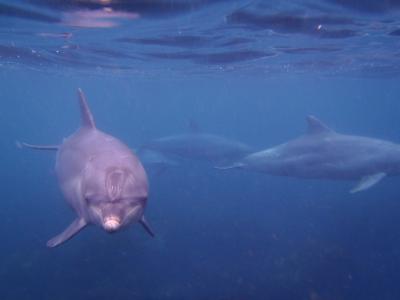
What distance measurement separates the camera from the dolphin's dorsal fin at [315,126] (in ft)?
48.5

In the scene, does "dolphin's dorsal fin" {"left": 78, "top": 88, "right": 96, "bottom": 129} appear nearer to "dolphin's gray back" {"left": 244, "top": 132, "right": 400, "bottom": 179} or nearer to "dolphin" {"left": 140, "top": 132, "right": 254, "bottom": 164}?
"dolphin's gray back" {"left": 244, "top": 132, "right": 400, "bottom": 179}

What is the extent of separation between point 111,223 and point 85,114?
4.53 meters

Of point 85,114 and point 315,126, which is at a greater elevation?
point 85,114

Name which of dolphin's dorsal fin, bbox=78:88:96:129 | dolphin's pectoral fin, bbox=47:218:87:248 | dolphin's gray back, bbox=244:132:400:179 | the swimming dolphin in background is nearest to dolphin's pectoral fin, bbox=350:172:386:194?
the swimming dolphin in background

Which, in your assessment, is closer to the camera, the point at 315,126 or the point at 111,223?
the point at 111,223

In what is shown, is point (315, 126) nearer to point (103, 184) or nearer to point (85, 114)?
point (85, 114)

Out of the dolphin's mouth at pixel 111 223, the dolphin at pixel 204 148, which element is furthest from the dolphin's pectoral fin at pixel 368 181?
the dolphin's mouth at pixel 111 223

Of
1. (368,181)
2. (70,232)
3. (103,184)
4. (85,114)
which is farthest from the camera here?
(368,181)

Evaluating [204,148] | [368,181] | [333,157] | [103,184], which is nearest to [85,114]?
[103,184]

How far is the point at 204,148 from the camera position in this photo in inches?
867

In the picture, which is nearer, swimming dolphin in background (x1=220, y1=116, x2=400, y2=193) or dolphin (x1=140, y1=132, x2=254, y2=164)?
swimming dolphin in background (x1=220, y1=116, x2=400, y2=193)

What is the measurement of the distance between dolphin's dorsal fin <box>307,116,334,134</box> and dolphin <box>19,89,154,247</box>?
948 cm

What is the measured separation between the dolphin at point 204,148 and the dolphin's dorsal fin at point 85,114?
13667mm

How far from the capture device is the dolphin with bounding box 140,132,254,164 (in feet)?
71.0
